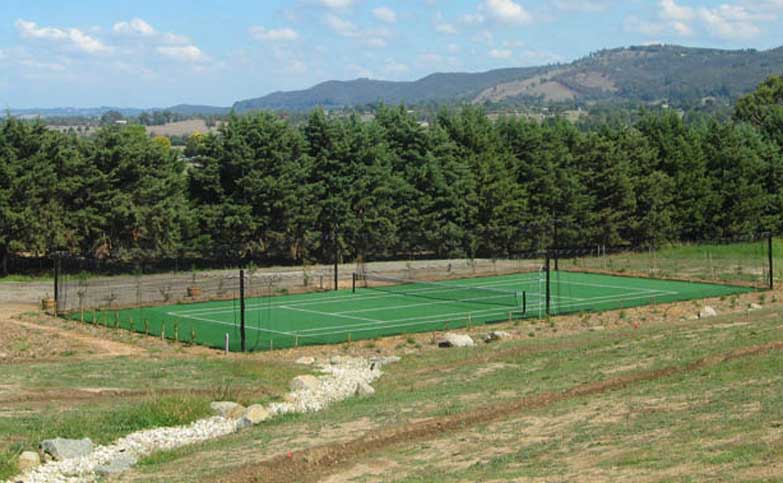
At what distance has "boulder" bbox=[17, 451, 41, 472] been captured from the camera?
16.8 metres

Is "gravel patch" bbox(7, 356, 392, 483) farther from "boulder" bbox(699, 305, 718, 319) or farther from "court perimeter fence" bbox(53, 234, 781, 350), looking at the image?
"boulder" bbox(699, 305, 718, 319)

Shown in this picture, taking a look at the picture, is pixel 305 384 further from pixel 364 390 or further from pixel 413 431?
pixel 413 431

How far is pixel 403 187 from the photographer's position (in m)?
65.4

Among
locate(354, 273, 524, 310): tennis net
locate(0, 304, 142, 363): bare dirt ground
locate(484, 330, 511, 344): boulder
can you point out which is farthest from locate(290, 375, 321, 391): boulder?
locate(354, 273, 524, 310): tennis net

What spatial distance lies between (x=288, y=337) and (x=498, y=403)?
18.0 m

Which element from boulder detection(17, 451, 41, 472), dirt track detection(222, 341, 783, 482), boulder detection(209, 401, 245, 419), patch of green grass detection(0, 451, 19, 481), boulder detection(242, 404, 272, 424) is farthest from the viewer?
boulder detection(209, 401, 245, 419)

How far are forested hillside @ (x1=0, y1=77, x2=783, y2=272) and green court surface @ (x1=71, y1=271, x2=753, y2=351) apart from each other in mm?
10026

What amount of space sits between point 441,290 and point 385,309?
663 centimetres

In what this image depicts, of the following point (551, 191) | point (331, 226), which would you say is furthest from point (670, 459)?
point (551, 191)

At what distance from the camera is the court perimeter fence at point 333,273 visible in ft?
149

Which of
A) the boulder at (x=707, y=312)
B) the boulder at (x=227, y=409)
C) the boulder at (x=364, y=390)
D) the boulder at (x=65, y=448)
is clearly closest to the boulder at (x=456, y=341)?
the boulder at (x=364, y=390)

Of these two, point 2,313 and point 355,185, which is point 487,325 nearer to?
point 2,313

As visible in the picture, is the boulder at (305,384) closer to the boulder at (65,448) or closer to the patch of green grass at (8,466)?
the boulder at (65,448)

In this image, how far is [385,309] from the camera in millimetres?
45812
